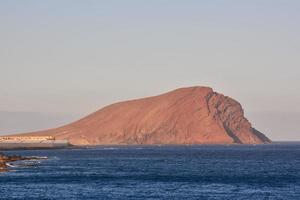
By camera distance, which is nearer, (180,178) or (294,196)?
(294,196)

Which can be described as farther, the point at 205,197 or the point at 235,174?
the point at 235,174

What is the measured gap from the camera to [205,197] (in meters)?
70.8

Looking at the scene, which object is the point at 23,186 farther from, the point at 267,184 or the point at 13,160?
the point at 13,160

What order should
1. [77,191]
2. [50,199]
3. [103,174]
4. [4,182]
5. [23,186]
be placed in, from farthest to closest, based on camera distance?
[103,174] < [4,182] < [23,186] < [77,191] < [50,199]

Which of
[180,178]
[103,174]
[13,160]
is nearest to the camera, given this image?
[180,178]

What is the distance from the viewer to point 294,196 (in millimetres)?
71750

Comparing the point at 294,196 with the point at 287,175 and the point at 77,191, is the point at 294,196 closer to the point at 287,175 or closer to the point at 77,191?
the point at 77,191

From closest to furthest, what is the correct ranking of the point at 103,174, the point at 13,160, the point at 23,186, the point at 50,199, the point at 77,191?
the point at 50,199 → the point at 77,191 → the point at 23,186 → the point at 103,174 → the point at 13,160

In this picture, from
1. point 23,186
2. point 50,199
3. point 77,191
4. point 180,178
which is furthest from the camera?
point 180,178

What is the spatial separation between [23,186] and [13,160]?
66060 mm

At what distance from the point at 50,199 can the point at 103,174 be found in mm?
34725

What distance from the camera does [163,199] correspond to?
226 feet

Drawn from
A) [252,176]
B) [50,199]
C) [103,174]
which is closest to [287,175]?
[252,176]

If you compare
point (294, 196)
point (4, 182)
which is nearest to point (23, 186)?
point (4, 182)
